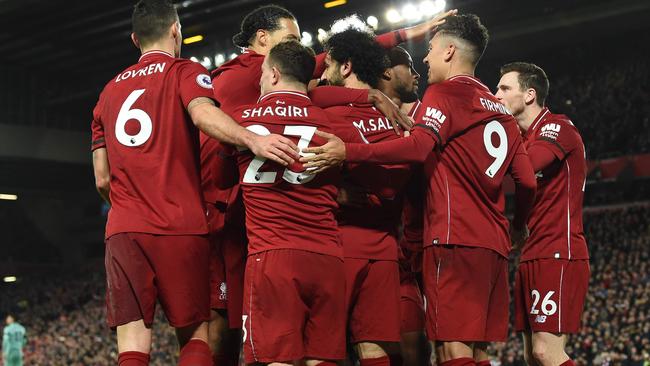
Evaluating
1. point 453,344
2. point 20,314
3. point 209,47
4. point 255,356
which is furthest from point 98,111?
point 20,314

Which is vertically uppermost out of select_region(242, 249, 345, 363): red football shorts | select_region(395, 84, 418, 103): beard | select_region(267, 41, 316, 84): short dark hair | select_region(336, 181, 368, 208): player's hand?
select_region(395, 84, 418, 103): beard

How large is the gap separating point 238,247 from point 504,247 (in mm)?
1599

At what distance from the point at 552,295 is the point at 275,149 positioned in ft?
8.27

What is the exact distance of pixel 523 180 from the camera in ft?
16.6

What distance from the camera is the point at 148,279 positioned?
4238 mm

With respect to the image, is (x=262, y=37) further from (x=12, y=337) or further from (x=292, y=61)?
(x=12, y=337)

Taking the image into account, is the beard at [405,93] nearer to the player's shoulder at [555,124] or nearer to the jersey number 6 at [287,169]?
the player's shoulder at [555,124]

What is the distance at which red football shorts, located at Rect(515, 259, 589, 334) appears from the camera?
5.52 metres

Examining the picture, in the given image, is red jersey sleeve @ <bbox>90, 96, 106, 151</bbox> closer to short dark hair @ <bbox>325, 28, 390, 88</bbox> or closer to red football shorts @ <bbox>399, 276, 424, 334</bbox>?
short dark hair @ <bbox>325, 28, 390, 88</bbox>

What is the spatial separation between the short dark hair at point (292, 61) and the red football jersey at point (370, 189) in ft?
1.06

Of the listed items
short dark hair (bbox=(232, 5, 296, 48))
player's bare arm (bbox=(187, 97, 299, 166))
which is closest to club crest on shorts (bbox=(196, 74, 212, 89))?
player's bare arm (bbox=(187, 97, 299, 166))

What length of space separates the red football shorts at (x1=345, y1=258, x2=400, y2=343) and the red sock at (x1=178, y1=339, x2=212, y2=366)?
79 cm

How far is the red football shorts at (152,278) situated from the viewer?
421 centimetres

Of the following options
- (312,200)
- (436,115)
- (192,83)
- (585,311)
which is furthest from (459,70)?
(585,311)
